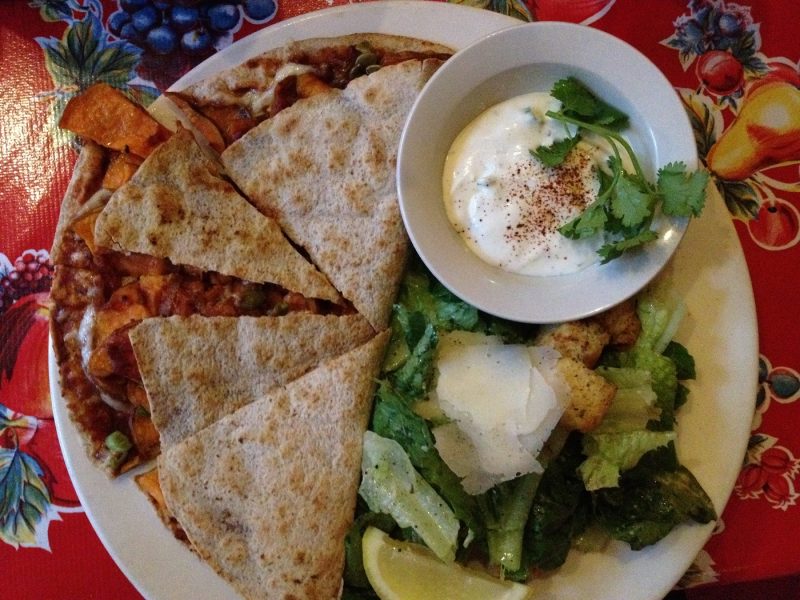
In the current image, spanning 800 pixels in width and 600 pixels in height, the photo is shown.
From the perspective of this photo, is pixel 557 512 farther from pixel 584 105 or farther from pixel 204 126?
pixel 204 126

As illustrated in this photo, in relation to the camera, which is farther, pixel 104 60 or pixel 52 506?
pixel 104 60

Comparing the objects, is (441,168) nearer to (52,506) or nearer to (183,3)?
(183,3)

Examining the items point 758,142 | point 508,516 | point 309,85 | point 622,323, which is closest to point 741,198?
point 758,142

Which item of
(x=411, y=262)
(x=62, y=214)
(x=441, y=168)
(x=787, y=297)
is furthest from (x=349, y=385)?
(x=787, y=297)

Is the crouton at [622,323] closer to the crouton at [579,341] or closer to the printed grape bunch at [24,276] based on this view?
the crouton at [579,341]

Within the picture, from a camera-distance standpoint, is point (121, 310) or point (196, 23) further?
point (196, 23)

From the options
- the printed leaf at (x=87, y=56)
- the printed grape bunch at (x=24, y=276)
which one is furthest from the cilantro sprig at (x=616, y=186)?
the printed grape bunch at (x=24, y=276)
